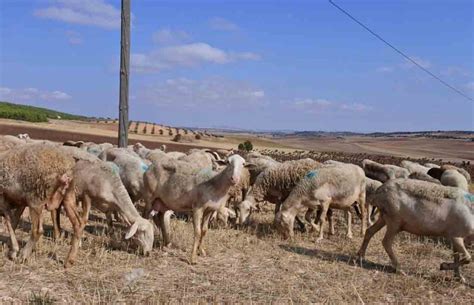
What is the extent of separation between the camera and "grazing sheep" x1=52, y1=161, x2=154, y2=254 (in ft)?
33.0

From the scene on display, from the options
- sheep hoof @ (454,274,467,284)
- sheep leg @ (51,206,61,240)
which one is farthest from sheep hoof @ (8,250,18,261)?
sheep hoof @ (454,274,467,284)

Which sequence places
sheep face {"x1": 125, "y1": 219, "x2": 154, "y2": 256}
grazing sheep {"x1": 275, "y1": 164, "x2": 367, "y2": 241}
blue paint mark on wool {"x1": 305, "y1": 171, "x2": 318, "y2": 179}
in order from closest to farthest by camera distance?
sheep face {"x1": 125, "y1": 219, "x2": 154, "y2": 256} → grazing sheep {"x1": 275, "y1": 164, "x2": 367, "y2": 241} → blue paint mark on wool {"x1": 305, "y1": 171, "x2": 318, "y2": 179}

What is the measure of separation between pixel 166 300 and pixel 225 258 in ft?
9.17

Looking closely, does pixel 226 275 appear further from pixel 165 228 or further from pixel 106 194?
pixel 106 194

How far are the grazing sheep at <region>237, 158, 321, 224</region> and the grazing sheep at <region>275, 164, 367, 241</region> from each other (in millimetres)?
1045

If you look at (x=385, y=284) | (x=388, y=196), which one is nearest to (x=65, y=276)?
(x=385, y=284)

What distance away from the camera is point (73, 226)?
932cm

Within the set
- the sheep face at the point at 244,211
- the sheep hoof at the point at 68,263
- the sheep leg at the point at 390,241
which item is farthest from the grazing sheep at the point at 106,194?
the sheep leg at the point at 390,241

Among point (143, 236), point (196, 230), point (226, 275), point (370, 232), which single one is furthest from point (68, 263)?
point (370, 232)

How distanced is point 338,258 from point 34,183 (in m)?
6.03

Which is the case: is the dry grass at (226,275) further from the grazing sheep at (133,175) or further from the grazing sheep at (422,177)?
the grazing sheep at (422,177)

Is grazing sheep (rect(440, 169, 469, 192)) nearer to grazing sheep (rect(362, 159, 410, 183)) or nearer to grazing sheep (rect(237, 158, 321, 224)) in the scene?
grazing sheep (rect(362, 159, 410, 183))

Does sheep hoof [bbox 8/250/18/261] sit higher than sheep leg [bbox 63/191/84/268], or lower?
lower

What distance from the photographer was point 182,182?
10766 mm
